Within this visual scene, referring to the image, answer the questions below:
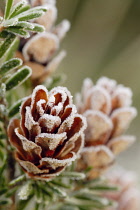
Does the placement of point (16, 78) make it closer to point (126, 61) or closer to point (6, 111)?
point (6, 111)

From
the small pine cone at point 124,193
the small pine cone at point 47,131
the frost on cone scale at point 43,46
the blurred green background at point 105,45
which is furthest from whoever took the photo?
the blurred green background at point 105,45

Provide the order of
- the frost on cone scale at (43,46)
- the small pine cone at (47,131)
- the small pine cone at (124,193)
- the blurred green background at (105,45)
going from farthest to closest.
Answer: the blurred green background at (105,45), the small pine cone at (124,193), the frost on cone scale at (43,46), the small pine cone at (47,131)

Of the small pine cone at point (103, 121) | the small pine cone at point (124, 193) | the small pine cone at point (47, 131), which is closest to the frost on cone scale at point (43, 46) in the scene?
the small pine cone at point (103, 121)

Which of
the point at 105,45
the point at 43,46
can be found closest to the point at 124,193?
the point at 43,46

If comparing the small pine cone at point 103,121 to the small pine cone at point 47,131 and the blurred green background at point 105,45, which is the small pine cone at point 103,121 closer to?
the small pine cone at point 47,131

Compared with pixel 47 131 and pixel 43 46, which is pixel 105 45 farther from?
pixel 47 131
